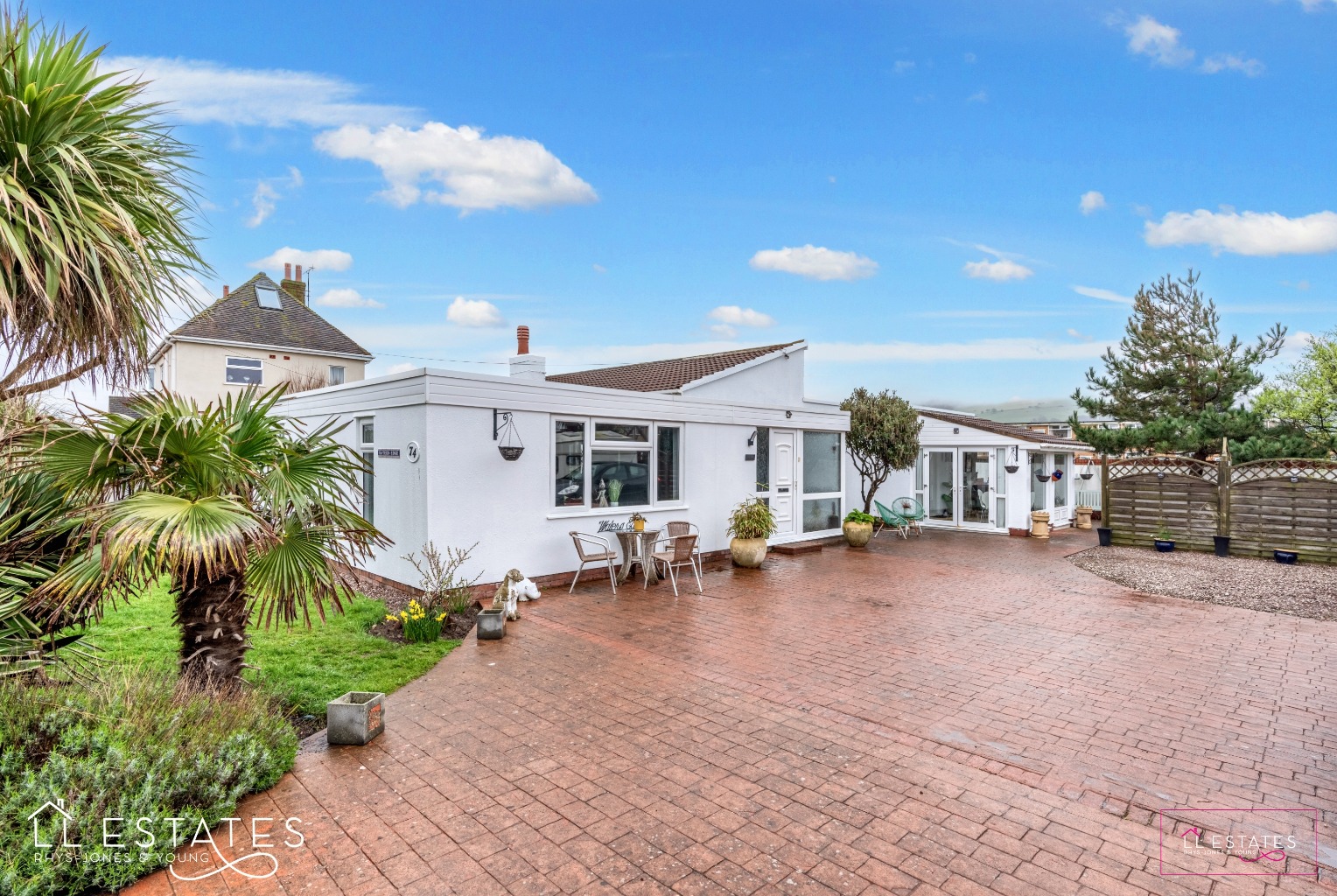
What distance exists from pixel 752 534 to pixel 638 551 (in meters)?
2.28

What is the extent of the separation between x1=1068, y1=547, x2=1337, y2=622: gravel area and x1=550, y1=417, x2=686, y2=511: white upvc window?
783cm

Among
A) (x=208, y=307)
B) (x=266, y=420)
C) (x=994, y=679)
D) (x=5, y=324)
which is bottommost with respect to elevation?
(x=994, y=679)

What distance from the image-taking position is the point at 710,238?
16734 millimetres

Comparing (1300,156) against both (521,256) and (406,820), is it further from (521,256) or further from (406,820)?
(406,820)

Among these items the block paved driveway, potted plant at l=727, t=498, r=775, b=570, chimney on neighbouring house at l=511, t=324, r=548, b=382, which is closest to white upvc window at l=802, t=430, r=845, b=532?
potted plant at l=727, t=498, r=775, b=570

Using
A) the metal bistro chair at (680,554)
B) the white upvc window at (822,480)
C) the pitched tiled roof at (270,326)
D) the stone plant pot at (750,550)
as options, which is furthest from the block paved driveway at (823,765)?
the pitched tiled roof at (270,326)

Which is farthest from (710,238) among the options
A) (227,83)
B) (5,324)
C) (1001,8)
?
→ (5,324)

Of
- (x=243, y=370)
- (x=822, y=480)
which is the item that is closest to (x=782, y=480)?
(x=822, y=480)

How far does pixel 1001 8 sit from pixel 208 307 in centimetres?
1277

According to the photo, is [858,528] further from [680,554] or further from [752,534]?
[680,554]

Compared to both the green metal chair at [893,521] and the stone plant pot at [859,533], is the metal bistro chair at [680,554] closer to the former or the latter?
the stone plant pot at [859,533]

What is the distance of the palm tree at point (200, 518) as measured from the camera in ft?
11.3

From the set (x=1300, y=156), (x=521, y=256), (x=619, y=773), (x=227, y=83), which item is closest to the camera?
(x=619, y=773)

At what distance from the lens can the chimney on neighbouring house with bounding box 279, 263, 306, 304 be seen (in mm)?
28578
